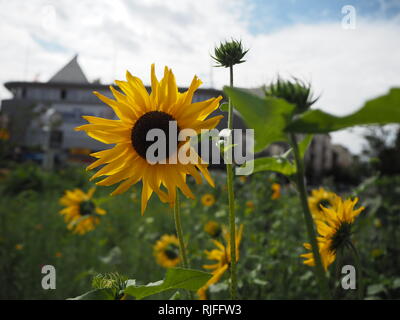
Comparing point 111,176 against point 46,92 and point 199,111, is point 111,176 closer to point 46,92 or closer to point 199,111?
point 199,111

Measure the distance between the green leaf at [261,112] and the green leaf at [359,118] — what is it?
0.01 meters

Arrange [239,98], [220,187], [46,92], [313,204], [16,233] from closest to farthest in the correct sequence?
1. [239,98]
2. [313,204]
3. [16,233]
4. [220,187]
5. [46,92]

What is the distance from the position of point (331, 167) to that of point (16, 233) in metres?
22.9

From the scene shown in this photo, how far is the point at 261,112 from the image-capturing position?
0.23m

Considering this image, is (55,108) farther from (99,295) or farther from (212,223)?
(99,295)

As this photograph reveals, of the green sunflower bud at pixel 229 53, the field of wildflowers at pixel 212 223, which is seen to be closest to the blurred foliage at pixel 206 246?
the field of wildflowers at pixel 212 223

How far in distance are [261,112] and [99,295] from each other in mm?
233

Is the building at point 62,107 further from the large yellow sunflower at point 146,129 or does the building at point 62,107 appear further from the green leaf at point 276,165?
the green leaf at point 276,165

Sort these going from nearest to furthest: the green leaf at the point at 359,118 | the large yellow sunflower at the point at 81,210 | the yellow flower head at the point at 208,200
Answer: the green leaf at the point at 359,118 < the large yellow sunflower at the point at 81,210 < the yellow flower head at the point at 208,200

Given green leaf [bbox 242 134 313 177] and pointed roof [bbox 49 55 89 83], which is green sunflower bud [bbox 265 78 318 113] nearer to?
green leaf [bbox 242 134 313 177]

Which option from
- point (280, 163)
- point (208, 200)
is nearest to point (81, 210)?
point (208, 200)

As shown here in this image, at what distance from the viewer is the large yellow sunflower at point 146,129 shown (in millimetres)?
449

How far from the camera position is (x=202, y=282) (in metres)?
0.31
